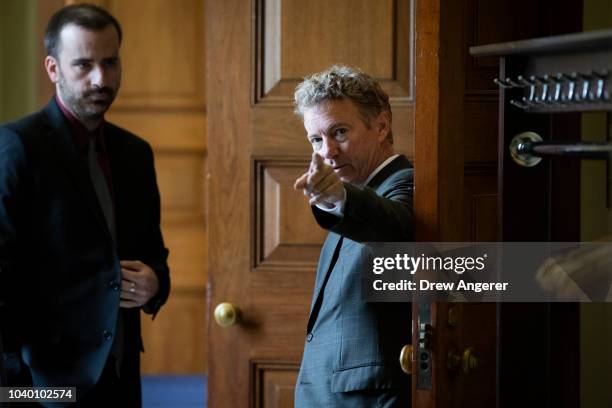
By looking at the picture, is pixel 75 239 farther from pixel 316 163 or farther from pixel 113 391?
pixel 316 163

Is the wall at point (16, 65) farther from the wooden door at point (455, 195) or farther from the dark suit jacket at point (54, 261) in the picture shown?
the wooden door at point (455, 195)

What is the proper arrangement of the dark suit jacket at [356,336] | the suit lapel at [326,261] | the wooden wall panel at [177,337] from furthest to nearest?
the wooden wall panel at [177,337]
the suit lapel at [326,261]
the dark suit jacket at [356,336]

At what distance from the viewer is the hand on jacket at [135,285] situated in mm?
2379

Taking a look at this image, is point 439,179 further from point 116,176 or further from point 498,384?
point 116,176

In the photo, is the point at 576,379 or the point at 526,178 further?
the point at 576,379

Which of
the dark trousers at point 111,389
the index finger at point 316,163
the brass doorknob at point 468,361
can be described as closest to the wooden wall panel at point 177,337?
the dark trousers at point 111,389

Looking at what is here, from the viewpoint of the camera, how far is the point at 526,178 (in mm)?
1658

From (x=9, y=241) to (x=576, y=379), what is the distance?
1.42m

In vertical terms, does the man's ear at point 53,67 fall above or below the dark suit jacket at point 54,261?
above

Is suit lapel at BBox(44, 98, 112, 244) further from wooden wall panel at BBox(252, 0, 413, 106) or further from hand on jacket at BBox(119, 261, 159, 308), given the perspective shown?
wooden wall panel at BBox(252, 0, 413, 106)

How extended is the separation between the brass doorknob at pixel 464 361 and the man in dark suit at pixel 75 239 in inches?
37.0

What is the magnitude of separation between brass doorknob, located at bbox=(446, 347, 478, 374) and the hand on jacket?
36.7 inches

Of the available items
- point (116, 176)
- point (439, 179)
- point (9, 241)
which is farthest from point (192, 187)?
point (439, 179)

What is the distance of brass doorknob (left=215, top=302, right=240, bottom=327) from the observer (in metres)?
2.41
